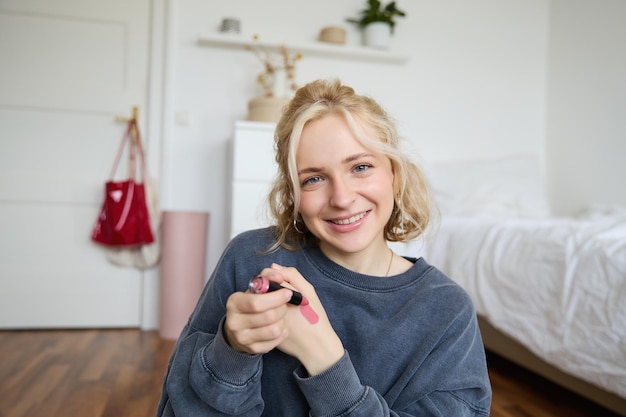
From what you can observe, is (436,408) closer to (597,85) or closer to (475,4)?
(597,85)

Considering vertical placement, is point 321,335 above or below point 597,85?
below

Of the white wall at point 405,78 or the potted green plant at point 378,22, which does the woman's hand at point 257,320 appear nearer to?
the white wall at point 405,78

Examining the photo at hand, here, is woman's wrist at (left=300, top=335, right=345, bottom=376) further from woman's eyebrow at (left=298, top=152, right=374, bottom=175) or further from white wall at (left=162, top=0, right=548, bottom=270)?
white wall at (left=162, top=0, right=548, bottom=270)

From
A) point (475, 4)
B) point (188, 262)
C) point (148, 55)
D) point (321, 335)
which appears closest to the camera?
point (321, 335)

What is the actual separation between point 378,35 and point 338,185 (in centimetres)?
227

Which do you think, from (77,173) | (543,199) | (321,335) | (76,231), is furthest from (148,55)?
(321,335)

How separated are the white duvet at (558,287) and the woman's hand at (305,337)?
972 mm

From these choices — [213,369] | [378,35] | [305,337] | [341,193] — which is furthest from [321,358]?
[378,35]

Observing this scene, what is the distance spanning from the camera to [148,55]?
9.30 ft

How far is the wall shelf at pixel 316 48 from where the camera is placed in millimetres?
2811

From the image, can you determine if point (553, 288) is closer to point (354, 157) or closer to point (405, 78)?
point (354, 157)

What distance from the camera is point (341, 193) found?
2.79 ft

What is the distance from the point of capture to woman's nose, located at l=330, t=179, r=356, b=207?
2.79 ft

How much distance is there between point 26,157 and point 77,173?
9.5 inches
